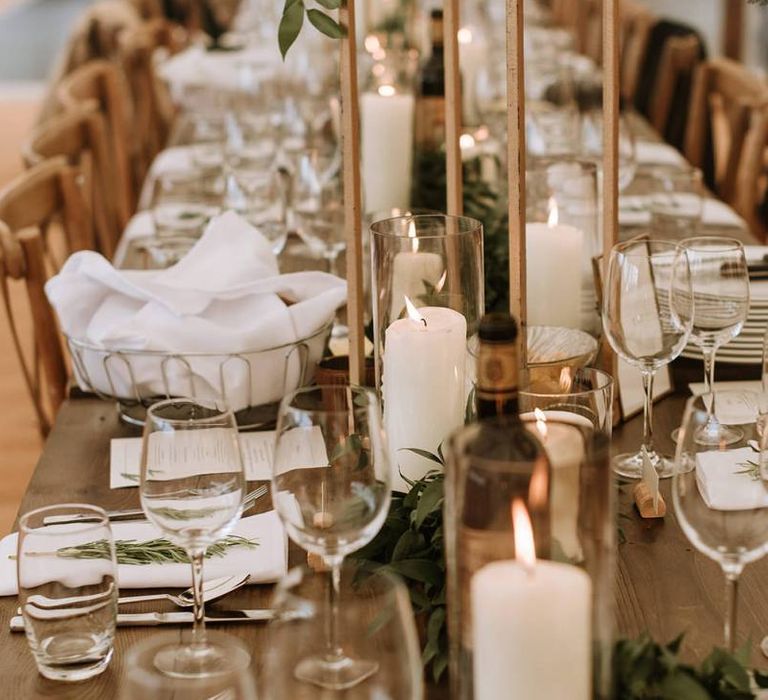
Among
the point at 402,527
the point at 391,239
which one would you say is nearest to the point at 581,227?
the point at 391,239

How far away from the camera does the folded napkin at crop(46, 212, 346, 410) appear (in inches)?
62.4

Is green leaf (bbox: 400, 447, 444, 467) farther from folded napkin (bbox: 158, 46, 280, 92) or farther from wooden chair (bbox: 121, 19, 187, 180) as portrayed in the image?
wooden chair (bbox: 121, 19, 187, 180)

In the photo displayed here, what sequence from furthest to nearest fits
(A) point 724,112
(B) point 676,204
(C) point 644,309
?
(A) point 724,112, (B) point 676,204, (C) point 644,309

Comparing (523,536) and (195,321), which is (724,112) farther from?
(523,536)

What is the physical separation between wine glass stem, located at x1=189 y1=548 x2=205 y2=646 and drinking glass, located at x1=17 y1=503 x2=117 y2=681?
0.07 m

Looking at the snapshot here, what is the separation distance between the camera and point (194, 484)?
1103 mm

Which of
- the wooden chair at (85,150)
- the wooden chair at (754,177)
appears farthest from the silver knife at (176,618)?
the wooden chair at (754,177)

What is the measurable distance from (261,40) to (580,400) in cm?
356

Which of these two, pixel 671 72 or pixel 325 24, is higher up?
pixel 325 24

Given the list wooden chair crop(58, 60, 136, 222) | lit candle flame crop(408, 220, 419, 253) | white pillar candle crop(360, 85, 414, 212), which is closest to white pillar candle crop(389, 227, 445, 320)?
lit candle flame crop(408, 220, 419, 253)

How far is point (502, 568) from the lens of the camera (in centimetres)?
86

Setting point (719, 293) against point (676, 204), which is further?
point (676, 204)

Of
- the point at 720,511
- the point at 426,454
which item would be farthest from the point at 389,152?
the point at 720,511

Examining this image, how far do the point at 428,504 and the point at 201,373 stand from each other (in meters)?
0.50
